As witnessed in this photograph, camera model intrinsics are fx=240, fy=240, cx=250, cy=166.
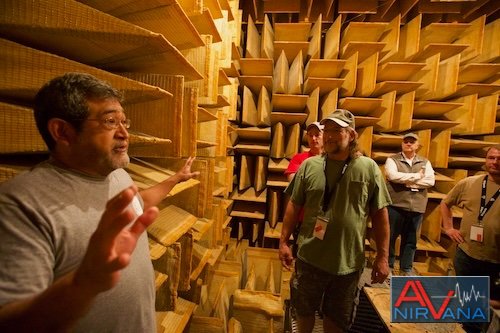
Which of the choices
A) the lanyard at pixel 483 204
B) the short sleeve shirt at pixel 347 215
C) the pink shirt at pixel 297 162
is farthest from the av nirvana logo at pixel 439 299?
the pink shirt at pixel 297 162

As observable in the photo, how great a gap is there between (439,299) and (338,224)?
24.6 inches

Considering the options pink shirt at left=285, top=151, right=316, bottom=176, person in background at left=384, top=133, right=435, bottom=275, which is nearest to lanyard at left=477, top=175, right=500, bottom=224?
person in background at left=384, top=133, right=435, bottom=275

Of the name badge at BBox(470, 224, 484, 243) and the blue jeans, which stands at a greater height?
the name badge at BBox(470, 224, 484, 243)

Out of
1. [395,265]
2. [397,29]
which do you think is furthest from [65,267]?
[397,29]

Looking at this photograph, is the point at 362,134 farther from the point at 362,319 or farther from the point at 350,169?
the point at 362,319

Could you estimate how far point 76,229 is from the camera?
27.3 inches

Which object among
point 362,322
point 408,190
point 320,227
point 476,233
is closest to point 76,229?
point 320,227

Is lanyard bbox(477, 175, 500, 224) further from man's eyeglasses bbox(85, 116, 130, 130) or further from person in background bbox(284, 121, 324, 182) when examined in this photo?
man's eyeglasses bbox(85, 116, 130, 130)

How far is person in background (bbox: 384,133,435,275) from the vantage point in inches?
112

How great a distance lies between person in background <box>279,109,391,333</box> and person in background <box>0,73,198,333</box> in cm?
117

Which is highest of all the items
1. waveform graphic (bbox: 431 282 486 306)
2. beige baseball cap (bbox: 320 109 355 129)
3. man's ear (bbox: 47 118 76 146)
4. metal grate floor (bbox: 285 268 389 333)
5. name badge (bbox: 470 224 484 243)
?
beige baseball cap (bbox: 320 109 355 129)

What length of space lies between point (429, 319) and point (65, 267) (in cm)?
166

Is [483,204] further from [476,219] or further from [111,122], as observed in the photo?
[111,122]

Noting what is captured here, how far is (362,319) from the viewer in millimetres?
2373
